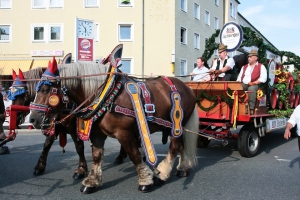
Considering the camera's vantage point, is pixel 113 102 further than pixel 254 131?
No

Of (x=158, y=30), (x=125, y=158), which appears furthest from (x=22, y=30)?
(x=125, y=158)

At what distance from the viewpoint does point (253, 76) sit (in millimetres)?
6098

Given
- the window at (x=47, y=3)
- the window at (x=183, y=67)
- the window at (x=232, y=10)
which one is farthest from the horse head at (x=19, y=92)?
the window at (x=232, y=10)

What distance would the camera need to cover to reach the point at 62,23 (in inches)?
868

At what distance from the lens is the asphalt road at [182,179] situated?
13.0 feet

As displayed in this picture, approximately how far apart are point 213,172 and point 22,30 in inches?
822

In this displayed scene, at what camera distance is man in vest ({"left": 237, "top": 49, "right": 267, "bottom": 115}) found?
19.2ft

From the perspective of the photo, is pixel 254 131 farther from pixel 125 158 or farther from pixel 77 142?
pixel 77 142

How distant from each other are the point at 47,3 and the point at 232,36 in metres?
18.5

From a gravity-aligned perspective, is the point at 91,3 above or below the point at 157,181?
above

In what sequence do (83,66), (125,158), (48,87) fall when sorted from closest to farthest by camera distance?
(48,87) < (83,66) < (125,158)

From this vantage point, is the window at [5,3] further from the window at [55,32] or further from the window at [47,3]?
the window at [55,32]

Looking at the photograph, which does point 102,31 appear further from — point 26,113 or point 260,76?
point 26,113

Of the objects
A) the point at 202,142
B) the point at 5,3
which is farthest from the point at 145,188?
the point at 5,3
